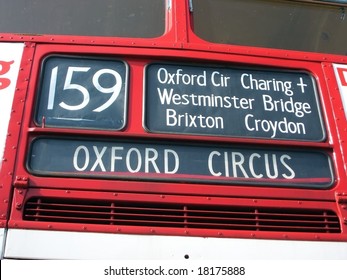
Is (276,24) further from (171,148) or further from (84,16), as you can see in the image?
(171,148)

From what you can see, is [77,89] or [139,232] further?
[77,89]

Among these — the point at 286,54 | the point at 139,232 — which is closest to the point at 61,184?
the point at 139,232

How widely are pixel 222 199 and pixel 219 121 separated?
42cm

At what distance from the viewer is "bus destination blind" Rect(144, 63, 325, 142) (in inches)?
104

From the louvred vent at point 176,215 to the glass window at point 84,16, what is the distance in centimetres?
131

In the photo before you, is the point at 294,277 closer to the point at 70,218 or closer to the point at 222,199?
the point at 222,199

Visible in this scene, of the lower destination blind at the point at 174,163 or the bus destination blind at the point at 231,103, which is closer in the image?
the lower destination blind at the point at 174,163

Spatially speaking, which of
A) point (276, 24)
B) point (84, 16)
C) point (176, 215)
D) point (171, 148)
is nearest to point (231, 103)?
point (171, 148)

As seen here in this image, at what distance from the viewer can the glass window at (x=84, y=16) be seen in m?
3.33

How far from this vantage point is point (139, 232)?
7.50ft

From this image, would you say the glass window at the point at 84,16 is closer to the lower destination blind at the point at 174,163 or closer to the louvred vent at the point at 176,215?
the lower destination blind at the point at 174,163

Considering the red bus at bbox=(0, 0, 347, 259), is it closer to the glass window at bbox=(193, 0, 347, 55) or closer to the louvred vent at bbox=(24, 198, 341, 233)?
the louvred vent at bbox=(24, 198, 341, 233)

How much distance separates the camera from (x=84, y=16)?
341cm

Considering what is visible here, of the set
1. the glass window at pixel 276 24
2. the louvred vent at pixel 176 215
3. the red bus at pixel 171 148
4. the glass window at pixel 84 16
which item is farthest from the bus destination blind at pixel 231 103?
the glass window at pixel 84 16
